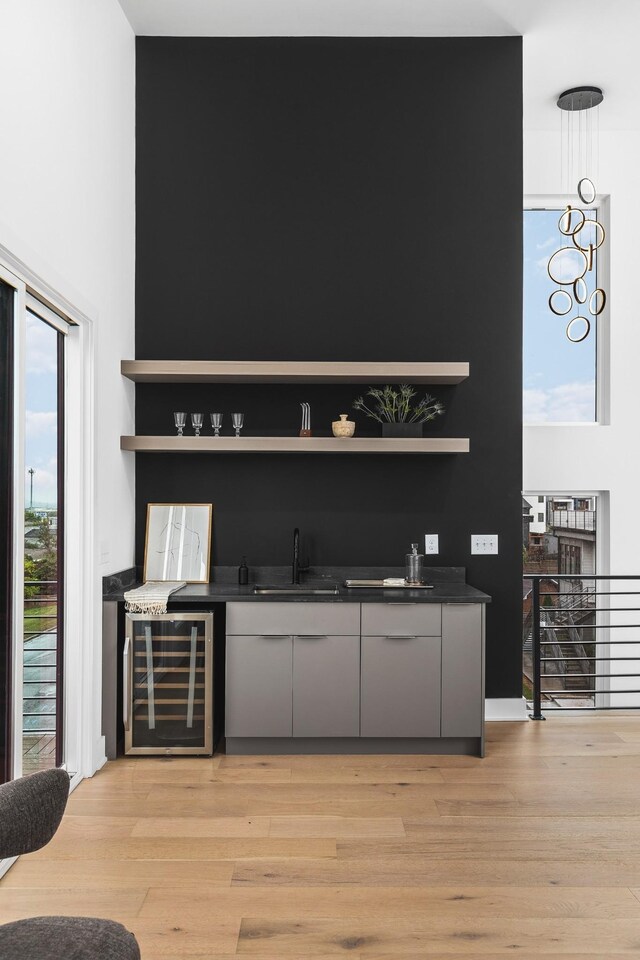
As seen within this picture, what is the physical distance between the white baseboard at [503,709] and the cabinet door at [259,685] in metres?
1.27

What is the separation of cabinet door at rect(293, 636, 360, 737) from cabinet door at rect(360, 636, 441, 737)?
6 cm

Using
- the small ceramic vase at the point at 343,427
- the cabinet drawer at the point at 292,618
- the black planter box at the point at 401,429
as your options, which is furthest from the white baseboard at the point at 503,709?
the small ceramic vase at the point at 343,427

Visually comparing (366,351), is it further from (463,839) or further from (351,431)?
(463,839)

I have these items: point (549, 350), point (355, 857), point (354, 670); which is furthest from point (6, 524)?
point (549, 350)

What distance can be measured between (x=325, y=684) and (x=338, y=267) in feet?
7.66

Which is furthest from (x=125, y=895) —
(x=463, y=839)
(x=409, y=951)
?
(x=463, y=839)

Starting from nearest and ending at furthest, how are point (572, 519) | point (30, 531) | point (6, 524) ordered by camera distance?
point (6, 524), point (30, 531), point (572, 519)

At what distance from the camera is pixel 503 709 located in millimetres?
4223

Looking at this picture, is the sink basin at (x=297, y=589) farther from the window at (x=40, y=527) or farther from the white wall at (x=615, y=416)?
the white wall at (x=615, y=416)

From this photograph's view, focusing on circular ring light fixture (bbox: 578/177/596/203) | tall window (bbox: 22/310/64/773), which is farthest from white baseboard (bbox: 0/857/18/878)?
circular ring light fixture (bbox: 578/177/596/203)

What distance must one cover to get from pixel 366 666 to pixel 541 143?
3.94 m

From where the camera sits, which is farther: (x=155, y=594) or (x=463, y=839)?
(x=155, y=594)

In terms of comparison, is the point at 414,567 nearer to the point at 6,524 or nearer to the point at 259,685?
the point at 259,685

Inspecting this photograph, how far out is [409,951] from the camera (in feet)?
6.82
